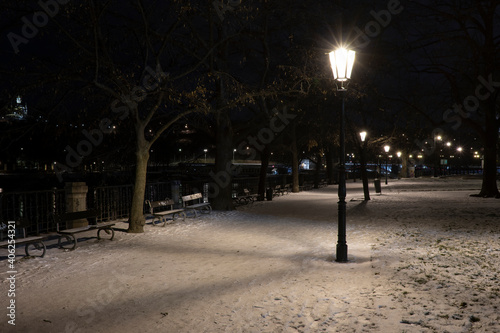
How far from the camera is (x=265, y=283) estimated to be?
6.20m

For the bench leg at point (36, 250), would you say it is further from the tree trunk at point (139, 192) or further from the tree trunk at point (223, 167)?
the tree trunk at point (223, 167)

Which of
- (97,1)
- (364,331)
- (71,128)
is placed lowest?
(364,331)

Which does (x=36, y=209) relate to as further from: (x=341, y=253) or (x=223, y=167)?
(x=223, y=167)

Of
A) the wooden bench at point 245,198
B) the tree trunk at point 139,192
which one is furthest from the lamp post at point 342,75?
the wooden bench at point 245,198

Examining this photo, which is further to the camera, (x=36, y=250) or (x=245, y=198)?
(x=245, y=198)

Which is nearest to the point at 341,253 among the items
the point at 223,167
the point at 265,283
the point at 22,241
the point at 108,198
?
the point at 265,283

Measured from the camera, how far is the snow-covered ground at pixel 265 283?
15.2 feet

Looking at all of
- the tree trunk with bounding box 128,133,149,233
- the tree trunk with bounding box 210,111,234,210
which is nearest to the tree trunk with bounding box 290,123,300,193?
the tree trunk with bounding box 210,111,234,210

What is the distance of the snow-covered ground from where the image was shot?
464cm

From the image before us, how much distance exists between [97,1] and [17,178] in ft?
153

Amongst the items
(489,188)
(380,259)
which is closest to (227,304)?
(380,259)

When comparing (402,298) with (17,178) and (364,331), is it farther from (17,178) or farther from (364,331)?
(17,178)

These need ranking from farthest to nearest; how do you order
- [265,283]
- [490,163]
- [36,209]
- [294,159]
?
[294,159] < [490,163] < [36,209] < [265,283]

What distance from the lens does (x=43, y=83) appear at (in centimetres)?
1059
